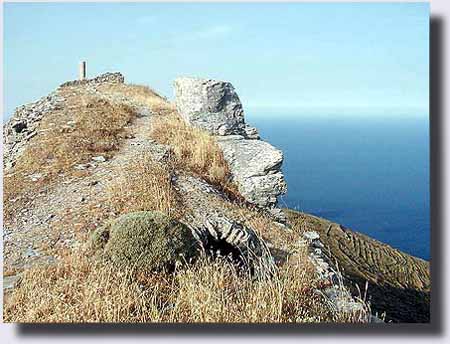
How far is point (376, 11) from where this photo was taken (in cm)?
579

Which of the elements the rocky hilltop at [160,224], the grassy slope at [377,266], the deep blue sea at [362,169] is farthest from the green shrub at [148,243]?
the grassy slope at [377,266]

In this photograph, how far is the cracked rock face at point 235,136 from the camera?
24.2 feet

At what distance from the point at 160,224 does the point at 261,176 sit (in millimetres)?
2245

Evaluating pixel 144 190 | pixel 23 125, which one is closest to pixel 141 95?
pixel 23 125

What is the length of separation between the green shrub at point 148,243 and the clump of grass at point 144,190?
83 cm

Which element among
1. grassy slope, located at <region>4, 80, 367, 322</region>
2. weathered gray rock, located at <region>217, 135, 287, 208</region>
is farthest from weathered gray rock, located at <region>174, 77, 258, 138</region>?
grassy slope, located at <region>4, 80, 367, 322</region>

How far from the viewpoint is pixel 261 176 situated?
7.38 meters

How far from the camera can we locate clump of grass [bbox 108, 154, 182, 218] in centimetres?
649

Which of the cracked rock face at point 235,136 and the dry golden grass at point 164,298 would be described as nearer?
the dry golden grass at point 164,298

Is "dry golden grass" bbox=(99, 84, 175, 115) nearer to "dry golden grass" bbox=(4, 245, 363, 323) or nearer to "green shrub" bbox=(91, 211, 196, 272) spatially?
"green shrub" bbox=(91, 211, 196, 272)

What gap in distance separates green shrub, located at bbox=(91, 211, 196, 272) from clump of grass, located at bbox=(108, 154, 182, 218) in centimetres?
83

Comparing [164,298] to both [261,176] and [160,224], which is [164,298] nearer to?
[160,224]

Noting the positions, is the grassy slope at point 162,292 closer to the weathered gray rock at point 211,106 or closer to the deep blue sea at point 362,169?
the deep blue sea at point 362,169

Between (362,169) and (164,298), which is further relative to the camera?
(362,169)
